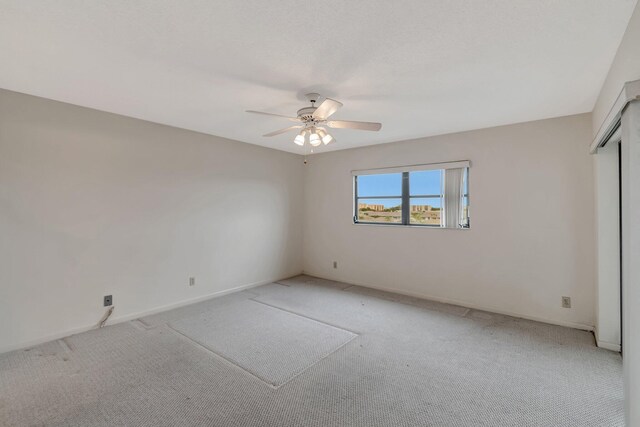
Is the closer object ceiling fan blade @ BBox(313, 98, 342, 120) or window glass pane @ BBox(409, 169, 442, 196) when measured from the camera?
ceiling fan blade @ BBox(313, 98, 342, 120)

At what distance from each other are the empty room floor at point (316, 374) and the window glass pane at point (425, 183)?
5.76 ft

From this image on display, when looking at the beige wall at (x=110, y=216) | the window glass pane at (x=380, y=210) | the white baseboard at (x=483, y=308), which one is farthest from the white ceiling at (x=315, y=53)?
the white baseboard at (x=483, y=308)

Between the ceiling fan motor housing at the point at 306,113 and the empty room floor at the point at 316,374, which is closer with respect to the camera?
the empty room floor at the point at 316,374

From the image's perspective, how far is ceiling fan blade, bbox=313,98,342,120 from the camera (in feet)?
7.09

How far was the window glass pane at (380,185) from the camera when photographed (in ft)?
15.4

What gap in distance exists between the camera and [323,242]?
212 inches

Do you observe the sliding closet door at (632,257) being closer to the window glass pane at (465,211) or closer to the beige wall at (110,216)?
the window glass pane at (465,211)

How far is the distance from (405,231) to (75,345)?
13.4ft

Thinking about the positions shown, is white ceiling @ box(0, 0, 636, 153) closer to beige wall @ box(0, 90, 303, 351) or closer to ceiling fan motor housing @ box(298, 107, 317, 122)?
ceiling fan motor housing @ box(298, 107, 317, 122)

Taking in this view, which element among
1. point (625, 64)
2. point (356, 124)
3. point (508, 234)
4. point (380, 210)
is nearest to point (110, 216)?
point (356, 124)

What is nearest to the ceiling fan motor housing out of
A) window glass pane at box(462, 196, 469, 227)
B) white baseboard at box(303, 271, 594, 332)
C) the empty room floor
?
the empty room floor

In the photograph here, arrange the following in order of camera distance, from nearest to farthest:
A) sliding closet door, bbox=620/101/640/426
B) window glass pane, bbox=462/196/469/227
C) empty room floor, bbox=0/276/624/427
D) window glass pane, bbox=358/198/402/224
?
sliding closet door, bbox=620/101/640/426
empty room floor, bbox=0/276/624/427
window glass pane, bbox=462/196/469/227
window glass pane, bbox=358/198/402/224

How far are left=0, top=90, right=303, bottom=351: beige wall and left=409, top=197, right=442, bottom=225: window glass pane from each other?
2.46 metres

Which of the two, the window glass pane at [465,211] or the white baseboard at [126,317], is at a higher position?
the window glass pane at [465,211]
